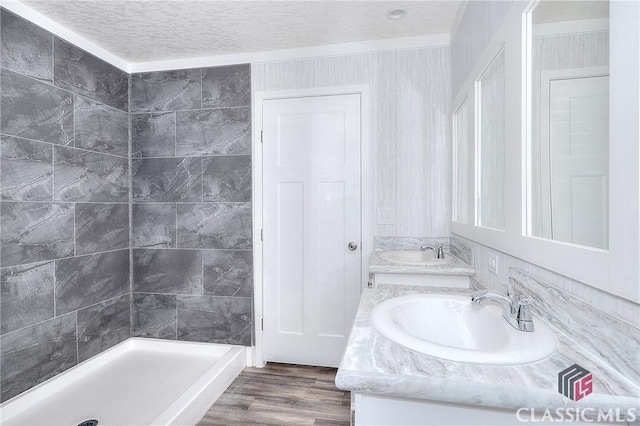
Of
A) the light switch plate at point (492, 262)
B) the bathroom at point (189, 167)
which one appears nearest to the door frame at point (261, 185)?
the bathroom at point (189, 167)

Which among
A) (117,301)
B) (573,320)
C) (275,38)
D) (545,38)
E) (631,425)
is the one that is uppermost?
(275,38)

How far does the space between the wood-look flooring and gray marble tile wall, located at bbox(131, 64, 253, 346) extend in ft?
1.34

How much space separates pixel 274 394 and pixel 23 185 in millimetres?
2060

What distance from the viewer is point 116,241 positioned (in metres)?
2.59

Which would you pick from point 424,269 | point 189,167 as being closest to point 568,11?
point 424,269

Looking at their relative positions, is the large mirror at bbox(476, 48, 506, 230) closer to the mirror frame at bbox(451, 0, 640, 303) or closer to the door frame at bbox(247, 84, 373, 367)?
the mirror frame at bbox(451, 0, 640, 303)

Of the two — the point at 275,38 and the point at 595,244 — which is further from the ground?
the point at 275,38

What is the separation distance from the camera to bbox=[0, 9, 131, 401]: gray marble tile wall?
1.85 m

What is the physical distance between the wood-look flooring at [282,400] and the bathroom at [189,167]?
0.51 ft

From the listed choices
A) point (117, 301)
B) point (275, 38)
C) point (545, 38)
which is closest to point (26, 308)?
point (117, 301)

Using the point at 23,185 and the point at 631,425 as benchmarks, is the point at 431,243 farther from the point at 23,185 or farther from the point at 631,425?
the point at 23,185

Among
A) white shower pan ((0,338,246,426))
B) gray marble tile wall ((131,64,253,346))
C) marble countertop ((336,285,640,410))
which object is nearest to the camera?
marble countertop ((336,285,640,410))

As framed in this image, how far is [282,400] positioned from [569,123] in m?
2.12

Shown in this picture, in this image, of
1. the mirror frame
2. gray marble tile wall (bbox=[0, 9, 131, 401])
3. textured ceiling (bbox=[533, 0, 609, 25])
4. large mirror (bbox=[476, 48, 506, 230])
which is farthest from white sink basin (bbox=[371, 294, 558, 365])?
gray marble tile wall (bbox=[0, 9, 131, 401])
